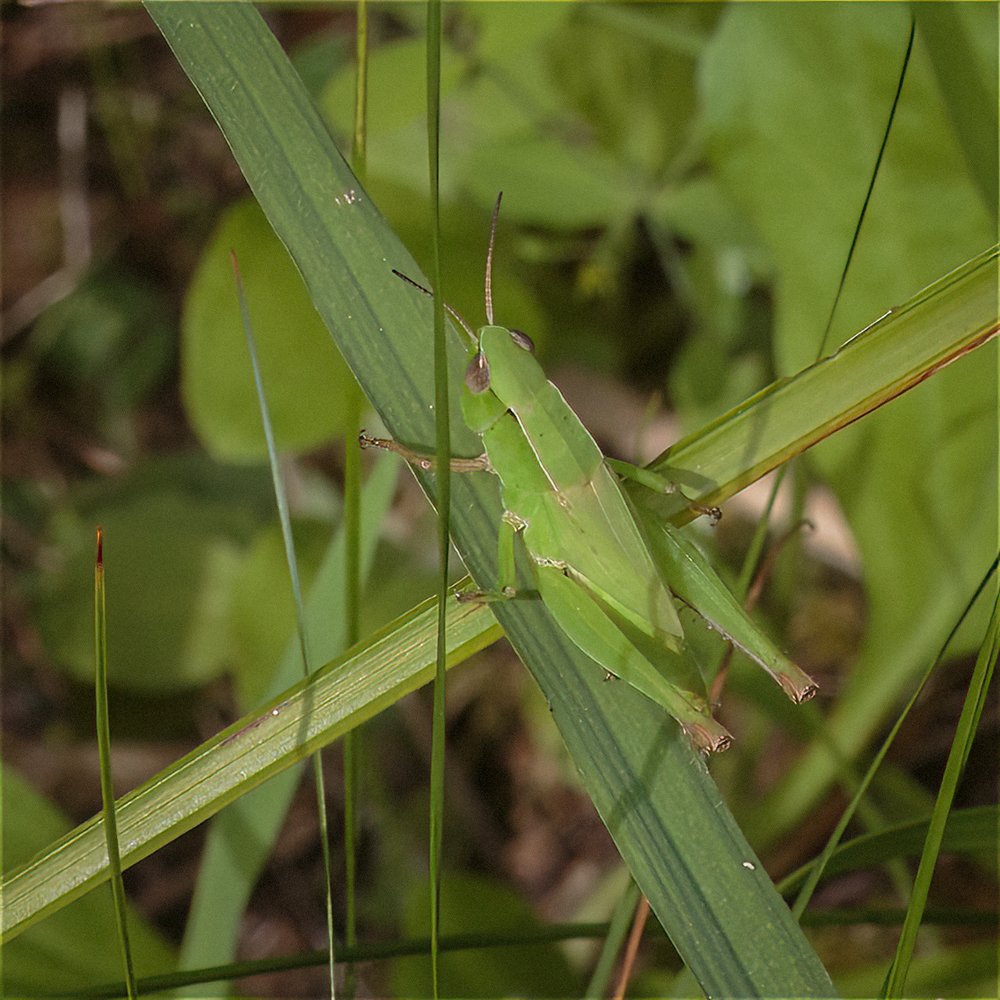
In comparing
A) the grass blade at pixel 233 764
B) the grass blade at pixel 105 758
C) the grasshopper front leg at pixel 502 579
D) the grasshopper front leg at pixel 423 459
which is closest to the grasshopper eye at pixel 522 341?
the grasshopper front leg at pixel 423 459

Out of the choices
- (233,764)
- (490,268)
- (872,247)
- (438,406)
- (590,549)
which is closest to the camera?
(438,406)

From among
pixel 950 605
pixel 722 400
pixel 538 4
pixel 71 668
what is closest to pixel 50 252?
pixel 71 668

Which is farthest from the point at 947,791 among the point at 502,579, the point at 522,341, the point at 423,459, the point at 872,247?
the point at 872,247

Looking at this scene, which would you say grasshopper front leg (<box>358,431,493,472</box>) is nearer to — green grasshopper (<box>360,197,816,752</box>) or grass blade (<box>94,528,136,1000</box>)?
green grasshopper (<box>360,197,816,752</box>)

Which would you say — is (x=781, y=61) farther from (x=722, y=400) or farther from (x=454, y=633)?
(x=454, y=633)

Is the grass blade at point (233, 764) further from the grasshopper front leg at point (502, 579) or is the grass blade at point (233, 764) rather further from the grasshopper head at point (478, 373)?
the grasshopper head at point (478, 373)

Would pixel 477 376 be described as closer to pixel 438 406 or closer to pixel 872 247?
pixel 438 406

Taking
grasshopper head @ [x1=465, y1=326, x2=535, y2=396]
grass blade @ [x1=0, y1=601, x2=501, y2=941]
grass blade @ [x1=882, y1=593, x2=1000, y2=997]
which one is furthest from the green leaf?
grass blade @ [x1=0, y1=601, x2=501, y2=941]

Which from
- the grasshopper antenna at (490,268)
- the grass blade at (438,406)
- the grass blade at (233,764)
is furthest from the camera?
the grasshopper antenna at (490,268)
